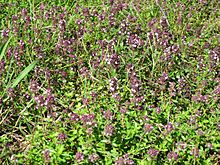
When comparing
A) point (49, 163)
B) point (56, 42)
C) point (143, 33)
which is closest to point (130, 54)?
point (143, 33)

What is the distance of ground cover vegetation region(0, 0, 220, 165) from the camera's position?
3619 mm

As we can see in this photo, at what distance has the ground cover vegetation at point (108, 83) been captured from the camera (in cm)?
362

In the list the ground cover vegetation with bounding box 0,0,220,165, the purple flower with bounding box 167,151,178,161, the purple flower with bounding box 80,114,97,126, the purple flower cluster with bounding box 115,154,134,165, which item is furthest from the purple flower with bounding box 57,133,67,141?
the purple flower with bounding box 167,151,178,161

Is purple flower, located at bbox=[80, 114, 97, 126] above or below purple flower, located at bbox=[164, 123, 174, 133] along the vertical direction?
above

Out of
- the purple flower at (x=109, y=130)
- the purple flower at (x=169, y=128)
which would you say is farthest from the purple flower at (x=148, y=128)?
the purple flower at (x=109, y=130)

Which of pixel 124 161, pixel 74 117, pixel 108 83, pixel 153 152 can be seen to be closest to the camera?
pixel 124 161

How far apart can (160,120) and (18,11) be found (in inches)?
98.6

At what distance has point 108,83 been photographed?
4.32m

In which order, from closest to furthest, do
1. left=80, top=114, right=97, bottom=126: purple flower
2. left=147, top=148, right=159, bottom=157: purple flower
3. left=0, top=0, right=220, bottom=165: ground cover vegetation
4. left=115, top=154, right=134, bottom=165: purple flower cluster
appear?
left=115, top=154, right=134, bottom=165: purple flower cluster < left=147, top=148, right=159, bottom=157: purple flower < left=80, top=114, right=97, bottom=126: purple flower < left=0, top=0, right=220, bottom=165: ground cover vegetation

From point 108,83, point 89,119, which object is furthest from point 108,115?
point 108,83

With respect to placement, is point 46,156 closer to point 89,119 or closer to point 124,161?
point 89,119

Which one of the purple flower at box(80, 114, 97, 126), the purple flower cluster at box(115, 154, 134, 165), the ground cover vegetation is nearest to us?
the purple flower cluster at box(115, 154, 134, 165)

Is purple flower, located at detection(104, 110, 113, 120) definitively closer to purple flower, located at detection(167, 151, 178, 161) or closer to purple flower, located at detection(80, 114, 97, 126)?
purple flower, located at detection(80, 114, 97, 126)

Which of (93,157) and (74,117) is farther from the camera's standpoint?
(74,117)
